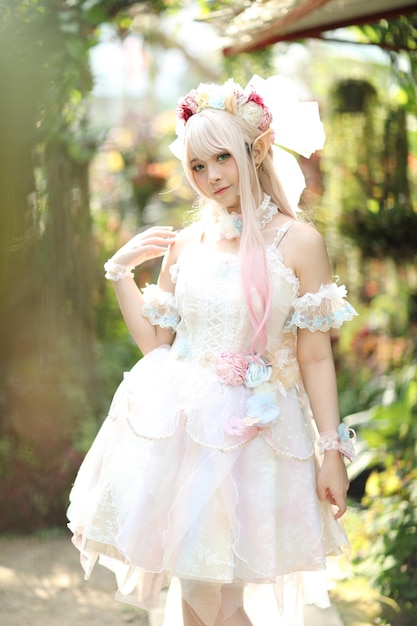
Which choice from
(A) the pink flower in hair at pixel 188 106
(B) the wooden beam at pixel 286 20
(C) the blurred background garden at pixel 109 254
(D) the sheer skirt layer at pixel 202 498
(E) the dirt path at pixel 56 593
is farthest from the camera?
(C) the blurred background garden at pixel 109 254

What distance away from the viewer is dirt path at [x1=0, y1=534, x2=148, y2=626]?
4078 millimetres

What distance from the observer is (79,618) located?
4.10 meters

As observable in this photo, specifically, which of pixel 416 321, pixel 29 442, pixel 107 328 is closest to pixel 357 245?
pixel 416 321

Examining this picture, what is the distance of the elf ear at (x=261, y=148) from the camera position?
2.61 metres

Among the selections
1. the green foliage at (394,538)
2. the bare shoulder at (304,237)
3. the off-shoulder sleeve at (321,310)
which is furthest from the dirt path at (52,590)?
the bare shoulder at (304,237)

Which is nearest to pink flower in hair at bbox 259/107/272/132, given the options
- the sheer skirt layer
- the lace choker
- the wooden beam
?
the lace choker

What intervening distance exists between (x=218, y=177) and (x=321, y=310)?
482 millimetres

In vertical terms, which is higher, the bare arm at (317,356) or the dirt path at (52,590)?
the bare arm at (317,356)

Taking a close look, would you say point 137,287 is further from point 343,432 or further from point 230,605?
point 230,605

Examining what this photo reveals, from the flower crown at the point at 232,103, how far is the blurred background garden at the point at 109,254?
0.57m

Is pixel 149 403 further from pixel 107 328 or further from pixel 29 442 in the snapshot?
pixel 107 328

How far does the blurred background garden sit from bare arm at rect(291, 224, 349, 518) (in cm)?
59

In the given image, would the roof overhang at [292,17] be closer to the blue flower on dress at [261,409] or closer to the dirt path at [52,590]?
the blue flower on dress at [261,409]

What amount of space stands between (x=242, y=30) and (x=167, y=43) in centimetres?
539
